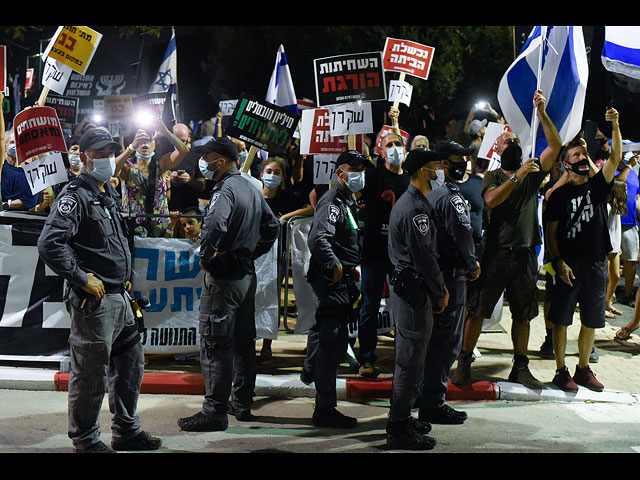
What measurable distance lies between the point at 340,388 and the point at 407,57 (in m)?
4.84

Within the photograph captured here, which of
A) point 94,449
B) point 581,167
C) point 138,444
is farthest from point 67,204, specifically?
point 581,167

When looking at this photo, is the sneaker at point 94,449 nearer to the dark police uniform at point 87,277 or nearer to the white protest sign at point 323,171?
the dark police uniform at point 87,277

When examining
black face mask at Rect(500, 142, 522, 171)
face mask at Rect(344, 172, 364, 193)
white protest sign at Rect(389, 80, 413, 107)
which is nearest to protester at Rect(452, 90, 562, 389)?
black face mask at Rect(500, 142, 522, 171)

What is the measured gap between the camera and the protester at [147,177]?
372 inches

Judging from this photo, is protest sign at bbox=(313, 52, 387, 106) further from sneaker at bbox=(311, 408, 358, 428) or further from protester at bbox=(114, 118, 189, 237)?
sneaker at bbox=(311, 408, 358, 428)

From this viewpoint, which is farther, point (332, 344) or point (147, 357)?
point (147, 357)

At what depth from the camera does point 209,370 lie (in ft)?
21.8

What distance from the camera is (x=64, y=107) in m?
13.5

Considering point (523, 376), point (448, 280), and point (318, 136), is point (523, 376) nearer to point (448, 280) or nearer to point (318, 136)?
point (448, 280)

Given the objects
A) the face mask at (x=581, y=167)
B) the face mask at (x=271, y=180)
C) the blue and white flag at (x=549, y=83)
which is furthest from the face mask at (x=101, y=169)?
the face mask at (x=581, y=167)

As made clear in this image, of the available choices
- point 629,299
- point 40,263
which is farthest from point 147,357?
point 629,299

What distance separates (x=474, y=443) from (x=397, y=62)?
19.3 ft
